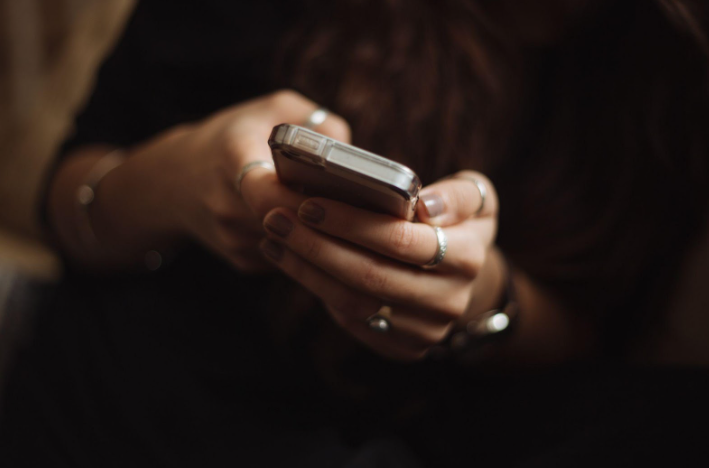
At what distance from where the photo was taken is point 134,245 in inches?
26.1

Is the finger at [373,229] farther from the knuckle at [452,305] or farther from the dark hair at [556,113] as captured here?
the dark hair at [556,113]

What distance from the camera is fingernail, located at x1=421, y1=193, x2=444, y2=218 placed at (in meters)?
0.36

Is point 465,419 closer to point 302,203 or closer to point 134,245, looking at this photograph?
point 302,203

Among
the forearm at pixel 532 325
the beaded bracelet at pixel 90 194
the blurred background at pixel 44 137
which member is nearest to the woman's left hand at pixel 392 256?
the forearm at pixel 532 325

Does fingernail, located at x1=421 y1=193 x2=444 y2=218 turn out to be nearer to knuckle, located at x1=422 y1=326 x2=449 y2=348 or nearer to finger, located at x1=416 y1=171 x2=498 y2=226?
finger, located at x1=416 y1=171 x2=498 y2=226

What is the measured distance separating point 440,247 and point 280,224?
13 cm

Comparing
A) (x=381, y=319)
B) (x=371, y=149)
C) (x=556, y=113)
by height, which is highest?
(x=556, y=113)

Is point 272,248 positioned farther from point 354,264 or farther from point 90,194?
point 90,194

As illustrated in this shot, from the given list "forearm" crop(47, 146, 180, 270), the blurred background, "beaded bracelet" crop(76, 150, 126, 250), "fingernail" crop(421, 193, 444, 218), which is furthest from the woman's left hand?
the blurred background

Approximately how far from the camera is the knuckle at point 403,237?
1.10ft

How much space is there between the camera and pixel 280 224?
36 centimetres

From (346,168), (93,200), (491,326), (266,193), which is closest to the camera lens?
(346,168)

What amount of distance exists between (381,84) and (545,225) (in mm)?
335

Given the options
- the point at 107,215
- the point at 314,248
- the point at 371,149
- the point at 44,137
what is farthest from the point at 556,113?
the point at 44,137
